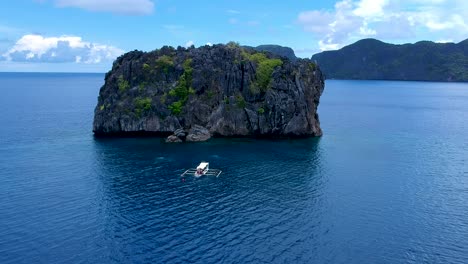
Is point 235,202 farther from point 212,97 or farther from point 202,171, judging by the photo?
point 212,97

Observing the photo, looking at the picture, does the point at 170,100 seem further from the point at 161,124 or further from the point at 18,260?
the point at 18,260

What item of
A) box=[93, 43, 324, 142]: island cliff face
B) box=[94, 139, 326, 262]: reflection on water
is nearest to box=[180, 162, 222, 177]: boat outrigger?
box=[94, 139, 326, 262]: reflection on water

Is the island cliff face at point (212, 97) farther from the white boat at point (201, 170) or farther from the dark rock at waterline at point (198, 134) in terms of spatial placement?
the white boat at point (201, 170)

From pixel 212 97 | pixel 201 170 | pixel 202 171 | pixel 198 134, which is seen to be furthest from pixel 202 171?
pixel 212 97

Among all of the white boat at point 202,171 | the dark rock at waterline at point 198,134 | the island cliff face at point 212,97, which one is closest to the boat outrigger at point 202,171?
the white boat at point 202,171

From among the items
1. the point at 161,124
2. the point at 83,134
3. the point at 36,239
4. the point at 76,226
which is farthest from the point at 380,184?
the point at 83,134
